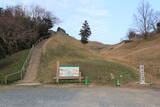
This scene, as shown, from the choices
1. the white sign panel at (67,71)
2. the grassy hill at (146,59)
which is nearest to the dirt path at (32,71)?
the white sign panel at (67,71)

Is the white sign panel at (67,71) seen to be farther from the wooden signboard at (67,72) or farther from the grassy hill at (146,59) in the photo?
the grassy hill at (146,59)

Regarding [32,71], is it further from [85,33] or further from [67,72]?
[85,33]

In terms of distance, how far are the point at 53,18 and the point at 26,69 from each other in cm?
2557

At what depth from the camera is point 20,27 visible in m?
21.2

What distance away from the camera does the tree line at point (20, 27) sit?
17.9 meters

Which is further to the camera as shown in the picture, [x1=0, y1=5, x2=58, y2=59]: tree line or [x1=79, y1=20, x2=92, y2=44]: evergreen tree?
[x1=79, y1=20, x2=92, y2=44]: evergreen tree

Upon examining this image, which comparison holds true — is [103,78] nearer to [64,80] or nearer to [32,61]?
[64,80]

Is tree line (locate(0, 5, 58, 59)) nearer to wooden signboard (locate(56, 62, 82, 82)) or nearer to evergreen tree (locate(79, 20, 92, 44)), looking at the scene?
wooden signboard (locate(56, 62, 82, 82))

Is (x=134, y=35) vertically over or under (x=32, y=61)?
over

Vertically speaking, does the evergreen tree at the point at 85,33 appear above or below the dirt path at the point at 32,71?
above

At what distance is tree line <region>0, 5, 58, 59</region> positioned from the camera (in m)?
17.9

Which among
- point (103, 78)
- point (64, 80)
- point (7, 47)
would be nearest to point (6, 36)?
point (7, 47)

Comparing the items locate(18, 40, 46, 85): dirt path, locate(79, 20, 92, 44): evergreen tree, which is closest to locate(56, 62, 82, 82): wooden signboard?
locate(18, 40, 46, 85): dirt path

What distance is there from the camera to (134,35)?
59.5m
